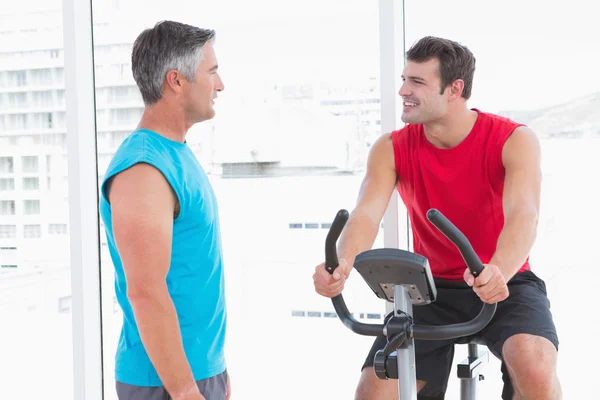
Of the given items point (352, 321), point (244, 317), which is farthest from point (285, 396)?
point (352, 321)

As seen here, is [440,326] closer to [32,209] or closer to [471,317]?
[471,317]

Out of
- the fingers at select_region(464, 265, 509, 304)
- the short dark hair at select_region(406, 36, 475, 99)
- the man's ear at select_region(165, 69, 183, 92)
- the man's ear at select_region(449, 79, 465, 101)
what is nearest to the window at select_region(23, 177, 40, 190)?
the man's ear at select_region(165, 69, 183, 92)

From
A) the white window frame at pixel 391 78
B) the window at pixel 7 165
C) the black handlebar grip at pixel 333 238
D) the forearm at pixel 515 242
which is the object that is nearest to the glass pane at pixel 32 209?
the window at pixel 7 165

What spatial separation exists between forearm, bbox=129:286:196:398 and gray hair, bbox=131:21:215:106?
1.73 ft

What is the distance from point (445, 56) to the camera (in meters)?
2.46

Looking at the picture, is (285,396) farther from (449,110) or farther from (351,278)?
(449,110)

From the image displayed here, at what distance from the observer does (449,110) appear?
97.3 inches

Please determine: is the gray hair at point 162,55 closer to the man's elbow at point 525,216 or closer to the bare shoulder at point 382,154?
the bare shoulder at point 382,154

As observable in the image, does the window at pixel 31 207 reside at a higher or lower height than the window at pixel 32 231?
higher

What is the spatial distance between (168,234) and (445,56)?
127 cm

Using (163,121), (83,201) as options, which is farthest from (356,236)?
(83,201)

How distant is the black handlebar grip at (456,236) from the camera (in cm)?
147

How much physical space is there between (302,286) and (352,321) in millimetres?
1209

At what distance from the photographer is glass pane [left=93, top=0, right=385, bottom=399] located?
9.41 ft
